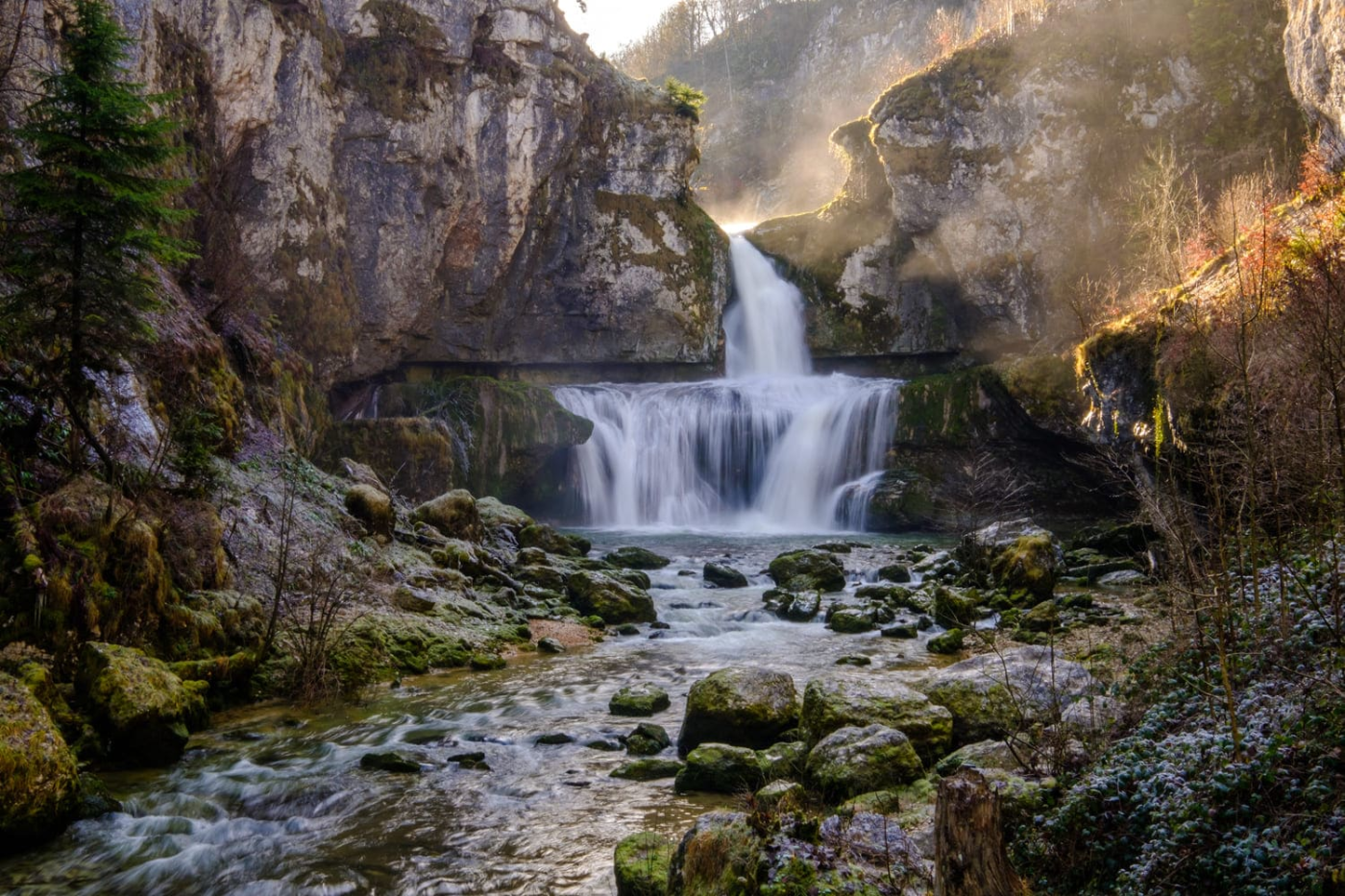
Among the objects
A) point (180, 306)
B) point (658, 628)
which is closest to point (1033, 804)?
point (658, 628)

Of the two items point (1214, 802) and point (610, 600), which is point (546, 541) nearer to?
point (610, 600)

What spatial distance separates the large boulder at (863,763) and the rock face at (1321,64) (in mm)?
17463

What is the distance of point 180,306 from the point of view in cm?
1244

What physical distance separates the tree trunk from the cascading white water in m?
22.7

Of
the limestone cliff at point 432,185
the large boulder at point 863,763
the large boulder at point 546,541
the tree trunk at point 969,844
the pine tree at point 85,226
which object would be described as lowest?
the large boulder at point 546,541

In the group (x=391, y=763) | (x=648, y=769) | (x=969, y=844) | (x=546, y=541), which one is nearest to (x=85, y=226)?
(x=391, y=763)

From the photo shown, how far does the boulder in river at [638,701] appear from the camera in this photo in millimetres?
8383

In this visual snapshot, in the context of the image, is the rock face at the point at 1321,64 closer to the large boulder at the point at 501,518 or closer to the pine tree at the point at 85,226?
the large boulder at the point at 501,518

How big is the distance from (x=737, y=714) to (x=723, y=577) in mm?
9060

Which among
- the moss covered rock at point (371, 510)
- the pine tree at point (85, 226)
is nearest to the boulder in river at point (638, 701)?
the pine tree at point (85, 226)

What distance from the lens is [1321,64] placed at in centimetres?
1738

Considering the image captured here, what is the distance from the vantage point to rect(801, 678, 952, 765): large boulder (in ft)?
20.4

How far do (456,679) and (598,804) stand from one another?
13.1ft

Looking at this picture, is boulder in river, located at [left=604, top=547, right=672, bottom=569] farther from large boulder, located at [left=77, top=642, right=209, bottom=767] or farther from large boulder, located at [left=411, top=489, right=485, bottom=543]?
large boulder, located at [left=77, top=642, right=209, bottom=767]
